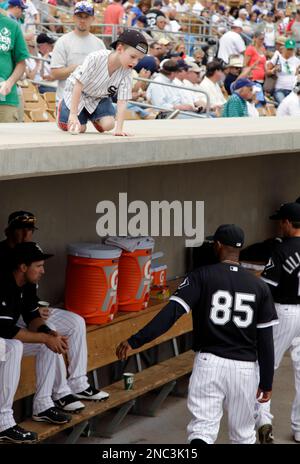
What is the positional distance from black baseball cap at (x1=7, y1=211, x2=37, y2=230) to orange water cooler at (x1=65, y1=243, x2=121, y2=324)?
735 mm

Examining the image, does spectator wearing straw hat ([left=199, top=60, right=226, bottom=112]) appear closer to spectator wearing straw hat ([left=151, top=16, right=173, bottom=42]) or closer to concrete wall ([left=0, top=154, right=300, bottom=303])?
concrete wall ([left=0, top=154, right=300, bottom=303])

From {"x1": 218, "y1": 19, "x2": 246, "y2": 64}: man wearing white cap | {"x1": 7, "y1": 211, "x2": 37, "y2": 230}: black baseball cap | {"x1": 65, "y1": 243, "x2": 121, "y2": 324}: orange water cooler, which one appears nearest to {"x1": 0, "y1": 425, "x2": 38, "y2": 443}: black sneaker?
{"x1": 7, "y1": 211, "x2": 37, "y2": 230}: black baseball cap

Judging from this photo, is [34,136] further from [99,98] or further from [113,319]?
[113,319]

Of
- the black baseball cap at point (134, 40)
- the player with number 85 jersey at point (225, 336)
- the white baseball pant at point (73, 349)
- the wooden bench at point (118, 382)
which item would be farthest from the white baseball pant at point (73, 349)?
the black baseball cap at point (134, 40)

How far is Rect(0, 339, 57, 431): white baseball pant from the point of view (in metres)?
5.32

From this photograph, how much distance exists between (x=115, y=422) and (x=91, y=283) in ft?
3.18

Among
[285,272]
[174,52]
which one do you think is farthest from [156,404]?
[174,52]

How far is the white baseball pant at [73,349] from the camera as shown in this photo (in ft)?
19.6

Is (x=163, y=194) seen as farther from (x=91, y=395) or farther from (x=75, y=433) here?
(x=75, y=433)
